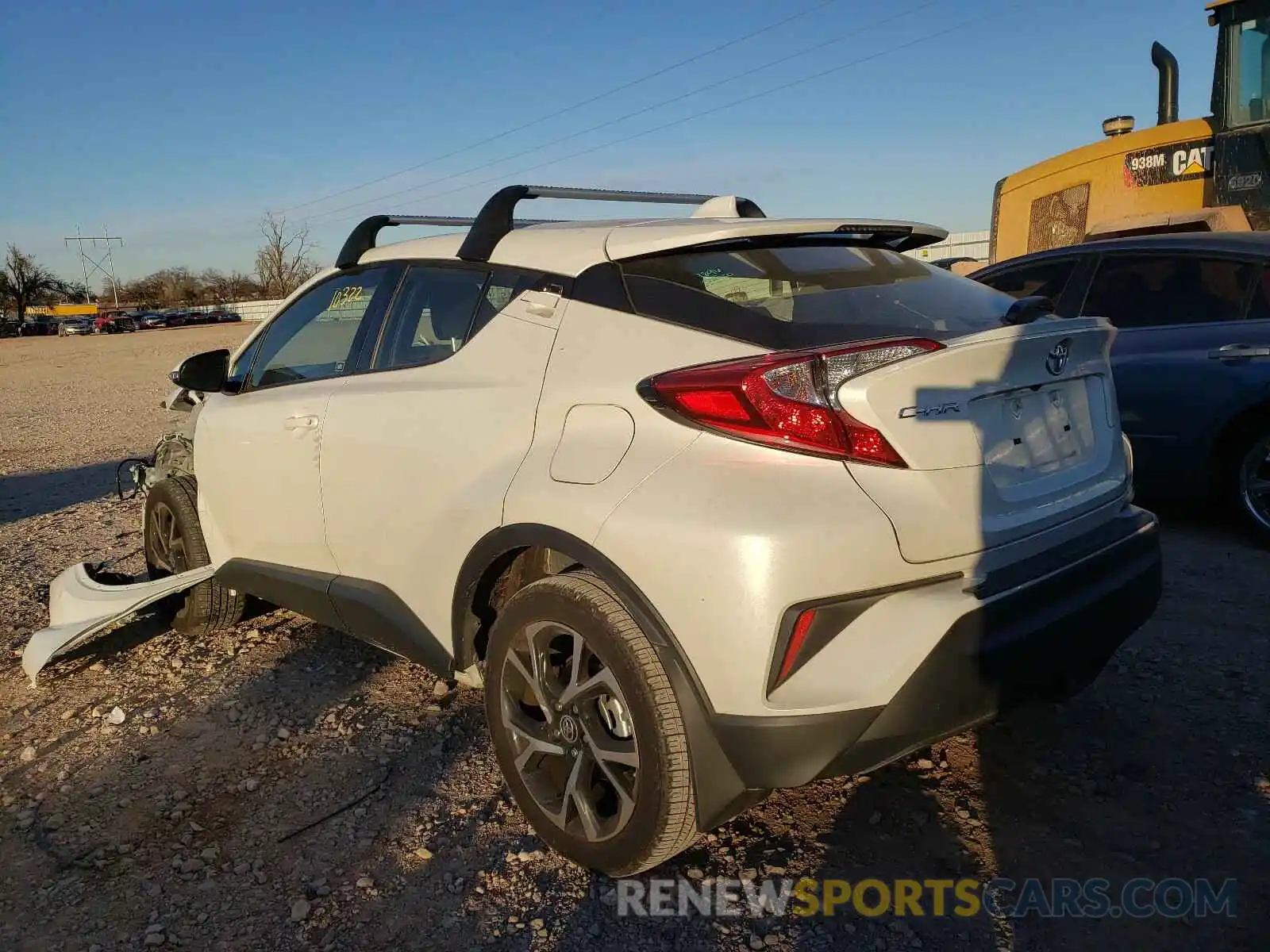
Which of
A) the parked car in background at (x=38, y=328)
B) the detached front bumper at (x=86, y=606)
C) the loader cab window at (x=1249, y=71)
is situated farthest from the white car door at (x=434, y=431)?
the parked car in background at (x=38, y=328)

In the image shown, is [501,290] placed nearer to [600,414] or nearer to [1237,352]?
[600,414]

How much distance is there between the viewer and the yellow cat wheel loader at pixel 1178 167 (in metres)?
7.48

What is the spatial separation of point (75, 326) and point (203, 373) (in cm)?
7411

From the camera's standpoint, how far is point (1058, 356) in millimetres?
2719

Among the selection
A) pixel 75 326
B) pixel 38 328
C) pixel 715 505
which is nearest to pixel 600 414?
pixel 715 505

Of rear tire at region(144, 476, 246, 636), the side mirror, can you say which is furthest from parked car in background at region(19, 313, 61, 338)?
the side mirror

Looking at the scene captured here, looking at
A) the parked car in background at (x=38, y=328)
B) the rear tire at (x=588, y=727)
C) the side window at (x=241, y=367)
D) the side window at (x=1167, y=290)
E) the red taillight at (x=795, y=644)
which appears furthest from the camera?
the parked car in background at (x=38, y=328)

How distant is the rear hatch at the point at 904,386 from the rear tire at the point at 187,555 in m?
2.88

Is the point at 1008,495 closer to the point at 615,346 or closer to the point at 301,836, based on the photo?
the point at 615,346

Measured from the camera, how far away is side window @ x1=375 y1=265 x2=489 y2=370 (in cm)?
321

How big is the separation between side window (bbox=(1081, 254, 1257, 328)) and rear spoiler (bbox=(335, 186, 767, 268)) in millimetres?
2726
